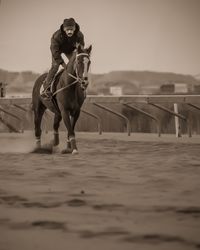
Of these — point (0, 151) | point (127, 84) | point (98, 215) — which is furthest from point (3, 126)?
point (98, 215)

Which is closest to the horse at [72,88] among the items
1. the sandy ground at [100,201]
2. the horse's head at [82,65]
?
the horse's head at [82,65]

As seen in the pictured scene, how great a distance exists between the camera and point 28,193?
11.7 ft

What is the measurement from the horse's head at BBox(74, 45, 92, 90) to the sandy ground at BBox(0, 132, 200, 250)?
2.62 feet

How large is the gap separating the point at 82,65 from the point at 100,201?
9.66 ft

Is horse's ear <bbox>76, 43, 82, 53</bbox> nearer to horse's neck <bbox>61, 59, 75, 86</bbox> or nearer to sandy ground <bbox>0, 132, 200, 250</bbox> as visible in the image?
horse's neck <bbox>61, 59, 75, 86</bbox>

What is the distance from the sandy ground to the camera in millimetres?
2383

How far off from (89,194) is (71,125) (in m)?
2.97

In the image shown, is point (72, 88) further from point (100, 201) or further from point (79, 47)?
point (100, 201)

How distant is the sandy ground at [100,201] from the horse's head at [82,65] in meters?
0.80

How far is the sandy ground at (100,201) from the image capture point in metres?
2.38

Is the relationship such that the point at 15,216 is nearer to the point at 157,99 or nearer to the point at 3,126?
the point at 157,99

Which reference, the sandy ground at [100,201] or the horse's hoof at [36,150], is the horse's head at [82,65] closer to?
the sandy ground at [100,201]

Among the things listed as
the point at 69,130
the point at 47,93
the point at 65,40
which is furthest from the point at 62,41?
the point at 69,130

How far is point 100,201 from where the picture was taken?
3.28 meters
